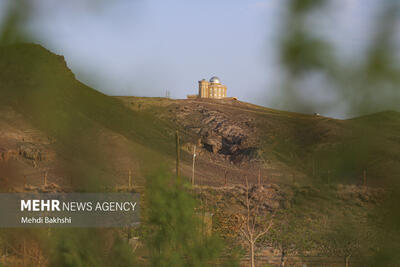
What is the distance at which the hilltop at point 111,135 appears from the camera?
19.6 inches

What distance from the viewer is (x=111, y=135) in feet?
2.13

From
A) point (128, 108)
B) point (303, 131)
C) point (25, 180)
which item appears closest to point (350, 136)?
point (303, 131)

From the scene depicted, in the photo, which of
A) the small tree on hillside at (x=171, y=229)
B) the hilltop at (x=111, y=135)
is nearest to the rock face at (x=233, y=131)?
the hilltop at (x=111, y=135)

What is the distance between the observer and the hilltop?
0.50 metres

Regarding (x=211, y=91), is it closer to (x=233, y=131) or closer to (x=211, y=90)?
(x=211, y=90)

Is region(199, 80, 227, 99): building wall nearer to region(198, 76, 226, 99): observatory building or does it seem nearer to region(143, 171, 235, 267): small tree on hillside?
region(198, 76, 226, 99): observatory building

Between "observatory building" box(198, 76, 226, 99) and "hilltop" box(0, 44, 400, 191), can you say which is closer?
"hilltop" box(0, 44, 400, 191)

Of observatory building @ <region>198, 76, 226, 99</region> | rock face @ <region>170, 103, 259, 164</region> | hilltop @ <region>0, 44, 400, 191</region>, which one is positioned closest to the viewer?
hilltop @ <region>0, 44, 400, 191</region>

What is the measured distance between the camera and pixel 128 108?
64 centimetres

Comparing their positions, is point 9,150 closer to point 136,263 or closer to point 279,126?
point 136,263

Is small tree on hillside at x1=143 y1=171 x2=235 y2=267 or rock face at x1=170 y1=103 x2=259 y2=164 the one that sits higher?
rock face at x1=170 y1=103 x2=259 y2=164

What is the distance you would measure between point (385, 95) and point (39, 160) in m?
0.51

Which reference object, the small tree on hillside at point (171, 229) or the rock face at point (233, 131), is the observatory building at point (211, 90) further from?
the small tree on hillside at point (171, 229)

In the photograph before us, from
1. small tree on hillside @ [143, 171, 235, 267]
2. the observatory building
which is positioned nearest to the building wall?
the observatory building
